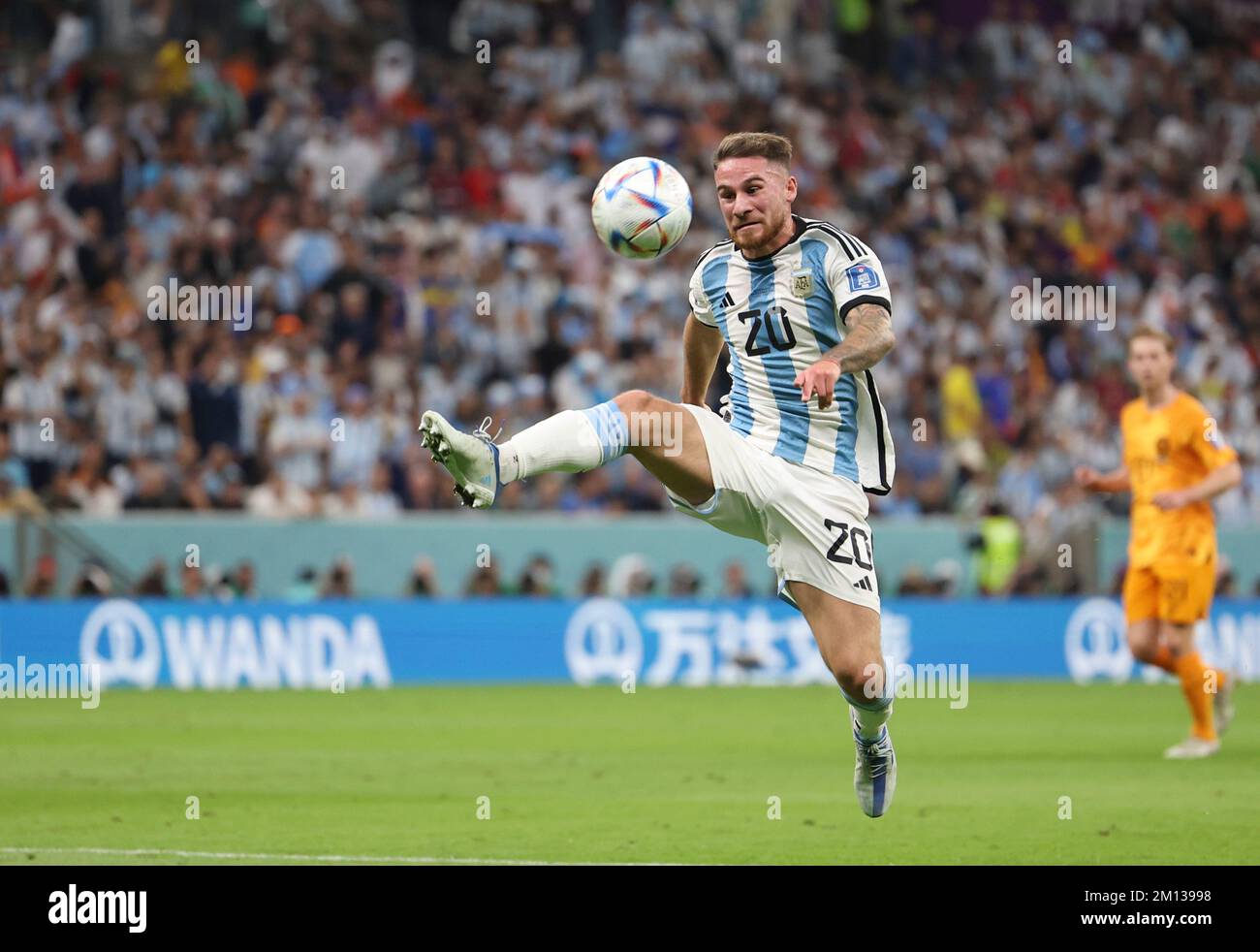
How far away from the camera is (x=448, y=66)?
27141 millimetres

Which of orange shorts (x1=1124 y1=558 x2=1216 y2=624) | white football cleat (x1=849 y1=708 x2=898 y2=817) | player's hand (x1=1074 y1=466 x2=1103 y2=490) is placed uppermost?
player's hand (x1=1074 y1=466 x2=1103 y2=490)

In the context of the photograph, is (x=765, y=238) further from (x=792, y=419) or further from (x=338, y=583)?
(x=338, y=583)

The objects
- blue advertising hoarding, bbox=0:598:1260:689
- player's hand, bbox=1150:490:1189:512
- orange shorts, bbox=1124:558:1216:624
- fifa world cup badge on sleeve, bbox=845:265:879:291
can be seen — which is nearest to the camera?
fifa world cup badge on sleeve, bbox=845:265:879:291

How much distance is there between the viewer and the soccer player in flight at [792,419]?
8305 millimetres

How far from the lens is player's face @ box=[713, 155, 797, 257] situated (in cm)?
873

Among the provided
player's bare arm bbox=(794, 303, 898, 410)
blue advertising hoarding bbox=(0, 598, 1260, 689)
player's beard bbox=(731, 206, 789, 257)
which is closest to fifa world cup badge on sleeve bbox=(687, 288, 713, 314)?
player's beard bbox=(731, 206, 789, 257)

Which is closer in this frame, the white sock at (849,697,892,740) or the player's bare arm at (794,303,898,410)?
the player's bare arm at (794,303,898,410)

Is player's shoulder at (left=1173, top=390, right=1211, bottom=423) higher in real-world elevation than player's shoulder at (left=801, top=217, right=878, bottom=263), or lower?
lower

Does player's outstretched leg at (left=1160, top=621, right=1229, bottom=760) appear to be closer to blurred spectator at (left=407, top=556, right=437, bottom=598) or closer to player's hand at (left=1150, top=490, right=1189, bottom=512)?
player's hand at (left=1150, top=490, right=1189, bottom=512)

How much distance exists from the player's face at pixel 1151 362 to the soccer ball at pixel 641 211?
225 inches

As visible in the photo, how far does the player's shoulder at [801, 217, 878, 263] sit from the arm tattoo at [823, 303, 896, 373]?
37 cm

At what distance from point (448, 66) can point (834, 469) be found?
19308 millimetres

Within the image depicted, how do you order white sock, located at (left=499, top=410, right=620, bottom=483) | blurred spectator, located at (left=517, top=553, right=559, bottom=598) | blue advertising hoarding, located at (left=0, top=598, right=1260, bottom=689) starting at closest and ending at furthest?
white sock, located at (left=499, top=410, right=620, bottom=483)
blue advertising hoarding, located at (left=0, top=598, right=1260, bottom=689)
blurred spectator, located at (left=517, top=553, right=559, bottom=598)
